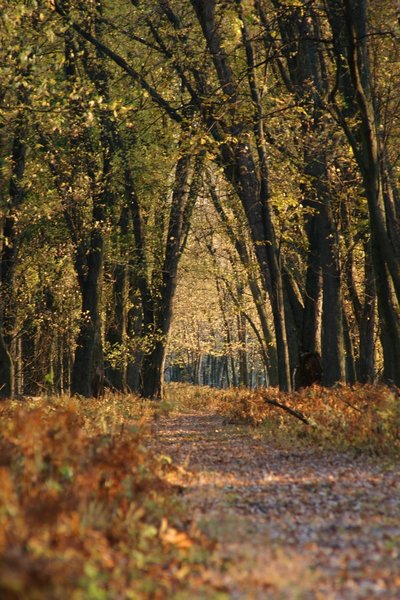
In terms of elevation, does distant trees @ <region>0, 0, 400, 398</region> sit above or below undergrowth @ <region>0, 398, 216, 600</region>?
above

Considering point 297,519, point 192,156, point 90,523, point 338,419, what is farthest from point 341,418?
point 192,156

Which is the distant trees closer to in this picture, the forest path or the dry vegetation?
the forest path

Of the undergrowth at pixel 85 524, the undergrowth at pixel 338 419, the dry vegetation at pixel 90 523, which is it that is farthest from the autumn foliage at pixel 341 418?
the undergrowth at pixel 85 524

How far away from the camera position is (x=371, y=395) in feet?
38.8

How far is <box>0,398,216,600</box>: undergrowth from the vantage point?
3.39 meters

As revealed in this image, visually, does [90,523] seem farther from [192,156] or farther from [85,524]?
[192,156]

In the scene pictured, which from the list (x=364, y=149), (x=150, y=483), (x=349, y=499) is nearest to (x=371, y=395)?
(x=364, y=149)

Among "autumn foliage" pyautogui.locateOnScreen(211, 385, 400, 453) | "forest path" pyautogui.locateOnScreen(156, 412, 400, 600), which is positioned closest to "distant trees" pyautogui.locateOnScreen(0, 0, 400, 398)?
"autumn foliage" pyautogui.locateOnScreen(211, 385, 400, 453)


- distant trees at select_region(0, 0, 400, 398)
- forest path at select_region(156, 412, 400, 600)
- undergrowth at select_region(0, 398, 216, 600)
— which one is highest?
distant trees at select_region(0, 0, 400, 398)

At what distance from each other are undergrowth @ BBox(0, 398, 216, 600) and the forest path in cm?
31

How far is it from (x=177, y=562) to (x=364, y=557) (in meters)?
1.40

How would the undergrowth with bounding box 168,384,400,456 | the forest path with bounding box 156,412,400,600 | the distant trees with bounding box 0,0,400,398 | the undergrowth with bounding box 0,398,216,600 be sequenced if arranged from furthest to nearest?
the distant trees with bounding box 0,0,400,398
the undergrowth with bounding box 168,384,400,456
the forest path with bounding box 156,412,400,600
the undergrowth with bounding box 0,398,216,600

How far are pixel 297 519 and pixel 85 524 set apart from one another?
2.44 m

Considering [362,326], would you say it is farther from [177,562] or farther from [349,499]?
[177,562]
